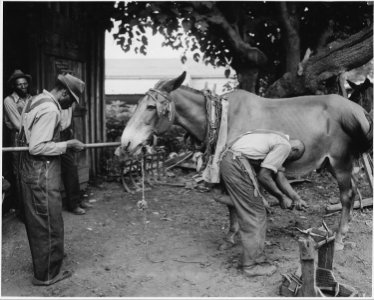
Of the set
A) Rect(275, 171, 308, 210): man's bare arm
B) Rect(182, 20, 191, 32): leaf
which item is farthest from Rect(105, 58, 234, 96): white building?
Rect(275, 171, 308, 210): man's bare arm

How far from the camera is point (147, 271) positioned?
4.80 meters

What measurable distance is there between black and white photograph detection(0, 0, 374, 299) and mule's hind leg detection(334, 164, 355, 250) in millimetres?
19

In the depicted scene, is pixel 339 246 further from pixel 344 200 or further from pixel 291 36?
pixel 291 36

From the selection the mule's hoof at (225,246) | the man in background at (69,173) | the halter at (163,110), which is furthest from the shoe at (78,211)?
the halter at (163,110)

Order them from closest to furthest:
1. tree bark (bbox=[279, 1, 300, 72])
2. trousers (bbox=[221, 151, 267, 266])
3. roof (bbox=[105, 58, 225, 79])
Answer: trousers (bbox=[221, 151, 267, 266]) < tree bark (bbox=[279, 1, 300, 72]) < roof (bbox=[105, 58, 225, 79])

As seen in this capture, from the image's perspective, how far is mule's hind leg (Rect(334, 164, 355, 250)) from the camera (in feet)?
18.0

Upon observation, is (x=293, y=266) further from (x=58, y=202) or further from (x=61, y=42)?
(x=61, y=42)

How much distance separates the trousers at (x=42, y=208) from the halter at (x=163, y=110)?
1153 mm

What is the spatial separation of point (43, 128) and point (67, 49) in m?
3.84

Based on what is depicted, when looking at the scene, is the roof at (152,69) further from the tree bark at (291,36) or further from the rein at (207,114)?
the rein at (207,114)

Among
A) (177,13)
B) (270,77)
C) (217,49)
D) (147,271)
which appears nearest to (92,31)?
(177,13)

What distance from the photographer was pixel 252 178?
4.32 meters

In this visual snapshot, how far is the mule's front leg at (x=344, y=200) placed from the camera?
5.49m

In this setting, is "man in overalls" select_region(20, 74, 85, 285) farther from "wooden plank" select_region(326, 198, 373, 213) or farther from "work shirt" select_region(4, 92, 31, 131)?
"wooden plank" select_region(326, 198, 373, 213)
